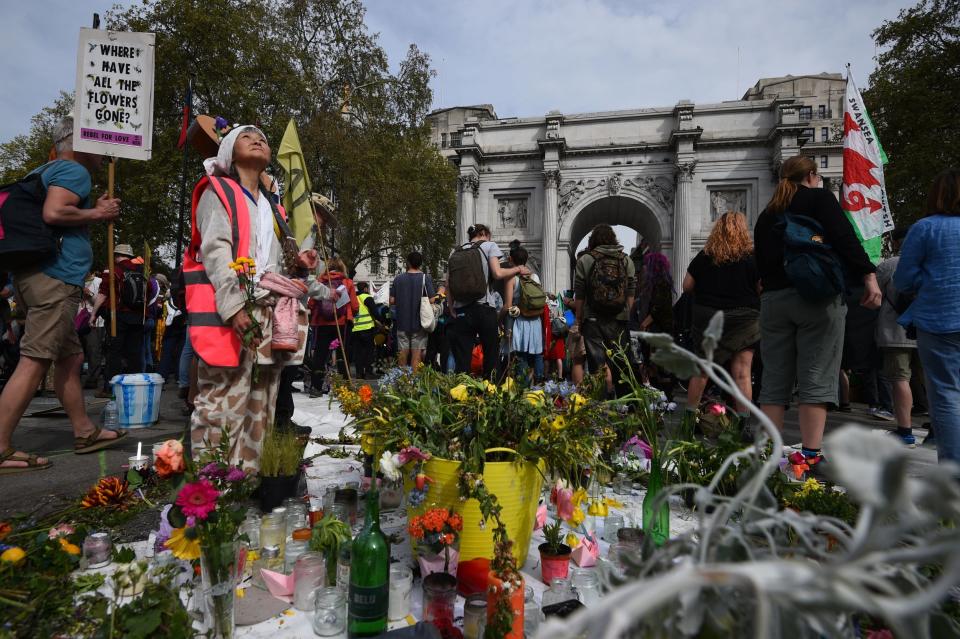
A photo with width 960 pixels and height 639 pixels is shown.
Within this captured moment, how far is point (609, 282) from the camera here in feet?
15.6

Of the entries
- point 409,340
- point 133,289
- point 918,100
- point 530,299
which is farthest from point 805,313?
point 918,100

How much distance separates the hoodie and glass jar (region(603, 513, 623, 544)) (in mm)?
2761

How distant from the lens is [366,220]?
2053 centimetres

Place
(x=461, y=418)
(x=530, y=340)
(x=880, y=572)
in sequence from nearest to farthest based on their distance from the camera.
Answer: (x=880, y=572), (x=461, y=418), (x=530, y=340)

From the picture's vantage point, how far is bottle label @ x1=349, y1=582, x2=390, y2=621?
4.76 ft

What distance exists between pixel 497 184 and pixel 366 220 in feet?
25.1

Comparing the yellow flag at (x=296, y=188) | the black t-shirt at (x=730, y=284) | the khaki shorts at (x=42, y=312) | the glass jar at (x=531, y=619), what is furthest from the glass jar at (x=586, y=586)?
the khaki shorts at (x=42, y=312)

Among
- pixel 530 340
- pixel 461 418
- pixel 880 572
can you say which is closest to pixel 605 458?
pixel 461 418

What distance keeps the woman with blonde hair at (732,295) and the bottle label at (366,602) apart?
3301 mm

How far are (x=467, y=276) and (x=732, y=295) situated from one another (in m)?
2.39

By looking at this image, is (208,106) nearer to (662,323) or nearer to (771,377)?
(662,323)

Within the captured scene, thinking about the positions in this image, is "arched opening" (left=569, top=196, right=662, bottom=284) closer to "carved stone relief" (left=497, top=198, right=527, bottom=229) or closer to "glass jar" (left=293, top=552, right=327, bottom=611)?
"carved stone relief" (left=497, top=198, right=527, bottom=229)

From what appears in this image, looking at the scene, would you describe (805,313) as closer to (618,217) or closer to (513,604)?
(513,604)

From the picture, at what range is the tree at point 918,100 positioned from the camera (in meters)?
15.0
